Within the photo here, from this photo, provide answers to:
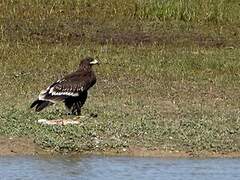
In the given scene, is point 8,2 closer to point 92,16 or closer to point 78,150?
point 92,16

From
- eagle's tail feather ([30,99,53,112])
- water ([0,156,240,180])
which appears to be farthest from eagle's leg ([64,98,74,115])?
water ([0,156,240,180])

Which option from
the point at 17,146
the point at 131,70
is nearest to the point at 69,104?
the point at 17,146

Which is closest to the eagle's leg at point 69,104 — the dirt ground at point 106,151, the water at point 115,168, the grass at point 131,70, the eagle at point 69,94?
the eagle at point 69,94

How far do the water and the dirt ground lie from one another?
18 centimetres

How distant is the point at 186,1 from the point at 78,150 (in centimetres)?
1156

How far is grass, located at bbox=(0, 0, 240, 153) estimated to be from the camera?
1277 cm

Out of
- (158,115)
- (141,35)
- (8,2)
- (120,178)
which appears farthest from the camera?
(8,2)

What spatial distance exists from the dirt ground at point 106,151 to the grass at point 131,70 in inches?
3.2

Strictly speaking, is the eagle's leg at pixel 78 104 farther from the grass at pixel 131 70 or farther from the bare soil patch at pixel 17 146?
the bare soil patch at pixel 17 146

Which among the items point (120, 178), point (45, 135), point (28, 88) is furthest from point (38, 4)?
point (120, 178)

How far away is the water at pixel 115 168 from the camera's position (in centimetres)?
1121

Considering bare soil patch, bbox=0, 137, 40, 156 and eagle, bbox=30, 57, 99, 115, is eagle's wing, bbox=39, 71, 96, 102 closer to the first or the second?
eagle, bbox=30, 57, 99, 115

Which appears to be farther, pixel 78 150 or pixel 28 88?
pixel 28 88

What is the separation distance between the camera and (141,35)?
2138cm
